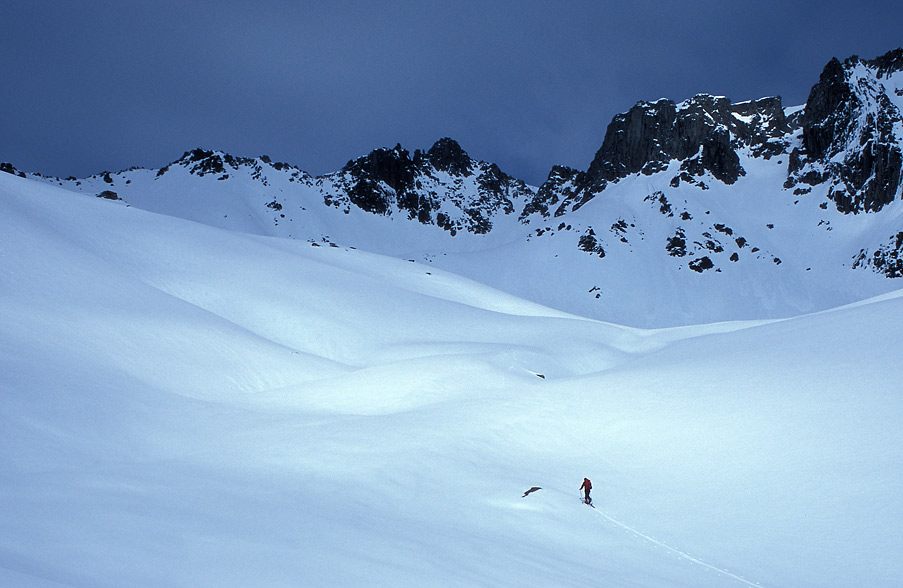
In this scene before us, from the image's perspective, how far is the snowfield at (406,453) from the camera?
18.7 ft

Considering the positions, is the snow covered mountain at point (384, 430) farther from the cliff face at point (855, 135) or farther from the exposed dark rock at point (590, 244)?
the cliff face at point (855, 135)

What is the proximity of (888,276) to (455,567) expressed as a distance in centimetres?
10337

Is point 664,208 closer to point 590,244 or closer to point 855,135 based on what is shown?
point 590,244

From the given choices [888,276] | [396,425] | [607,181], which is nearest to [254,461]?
[396,425]

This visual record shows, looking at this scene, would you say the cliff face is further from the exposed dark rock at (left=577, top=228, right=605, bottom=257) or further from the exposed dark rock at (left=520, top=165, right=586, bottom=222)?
the exposed dark rock at (left=520, top=165, right=586, bottom=222)

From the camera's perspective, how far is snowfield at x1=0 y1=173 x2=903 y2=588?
5695 millimetres

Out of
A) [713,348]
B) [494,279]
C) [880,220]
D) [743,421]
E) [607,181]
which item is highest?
[607,181]

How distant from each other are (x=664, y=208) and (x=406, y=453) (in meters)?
108

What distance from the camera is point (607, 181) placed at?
136m

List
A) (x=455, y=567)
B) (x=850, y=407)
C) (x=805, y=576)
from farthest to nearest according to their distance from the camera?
(x=850, y=407), (x=805, y=576), (x=455, y=567)

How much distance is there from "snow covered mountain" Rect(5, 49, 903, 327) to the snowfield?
64531 millimetres

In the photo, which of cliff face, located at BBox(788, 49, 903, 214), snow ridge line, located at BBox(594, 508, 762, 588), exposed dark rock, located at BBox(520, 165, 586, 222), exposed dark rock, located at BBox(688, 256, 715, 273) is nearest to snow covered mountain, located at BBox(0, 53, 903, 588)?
snow ridge line, located at BBox(594, 508, 762, 588)

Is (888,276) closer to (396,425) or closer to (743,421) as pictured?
(743,421)

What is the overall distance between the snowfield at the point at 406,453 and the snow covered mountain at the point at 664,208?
212 feet
